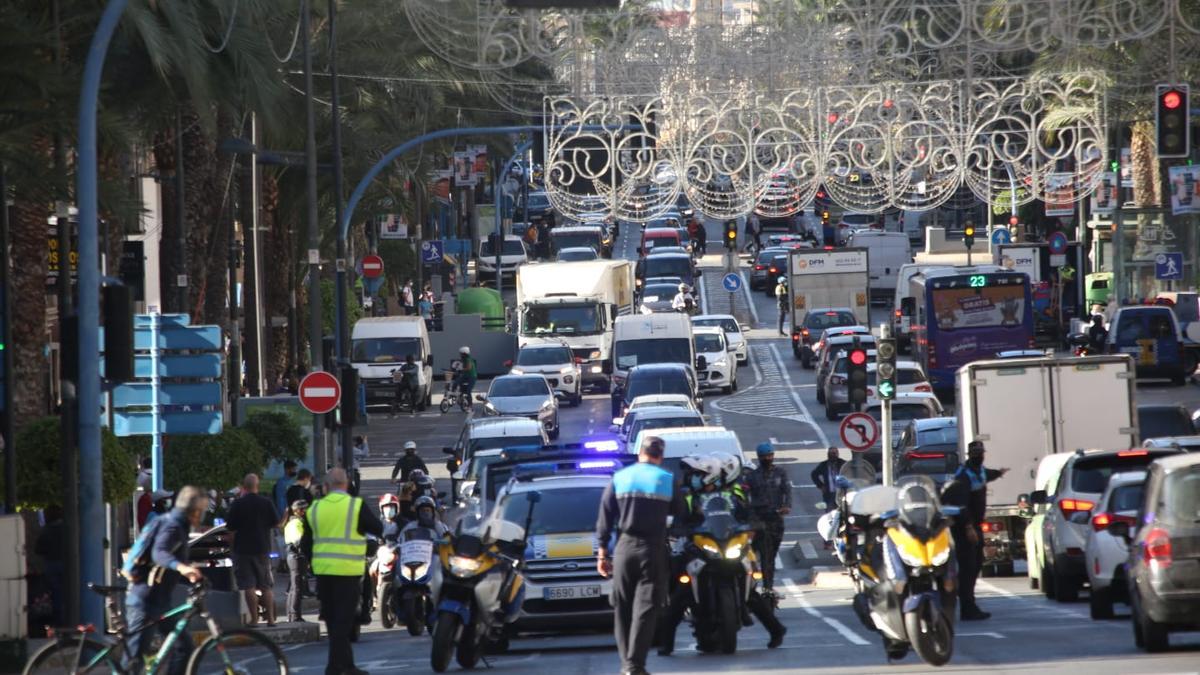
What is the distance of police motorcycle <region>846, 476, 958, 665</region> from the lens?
49.3ft

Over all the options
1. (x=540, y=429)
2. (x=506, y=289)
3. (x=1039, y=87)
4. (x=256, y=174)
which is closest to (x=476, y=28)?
(x=540, y=429)

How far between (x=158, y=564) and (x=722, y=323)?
1823 inches

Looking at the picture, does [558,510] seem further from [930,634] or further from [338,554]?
[930,634]

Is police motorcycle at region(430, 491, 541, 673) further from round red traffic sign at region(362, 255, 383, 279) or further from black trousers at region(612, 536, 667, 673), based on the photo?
round red traffic sign at region(362, 255, 383, 279)

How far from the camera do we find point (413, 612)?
21.9 meters

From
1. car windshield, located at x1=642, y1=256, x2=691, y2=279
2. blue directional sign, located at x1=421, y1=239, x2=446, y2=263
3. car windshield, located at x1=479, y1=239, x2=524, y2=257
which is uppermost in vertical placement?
car windshield, located at x1=479, y1=239, x2=524, y2=257

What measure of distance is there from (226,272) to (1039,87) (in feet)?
51.4

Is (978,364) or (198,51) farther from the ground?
(198,51)

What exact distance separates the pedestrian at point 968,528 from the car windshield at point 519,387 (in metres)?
26.9

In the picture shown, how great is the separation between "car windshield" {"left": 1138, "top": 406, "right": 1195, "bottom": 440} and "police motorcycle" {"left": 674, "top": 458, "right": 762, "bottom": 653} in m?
16.7

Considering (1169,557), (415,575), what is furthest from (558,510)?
(1169,557)

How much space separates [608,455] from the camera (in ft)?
69.1

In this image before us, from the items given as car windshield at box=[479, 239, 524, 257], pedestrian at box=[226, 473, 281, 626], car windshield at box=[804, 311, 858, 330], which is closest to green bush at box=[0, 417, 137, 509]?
pedestrian at box=[226, 473, 281, 626]

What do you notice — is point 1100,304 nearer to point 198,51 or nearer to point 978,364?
point 978,364
